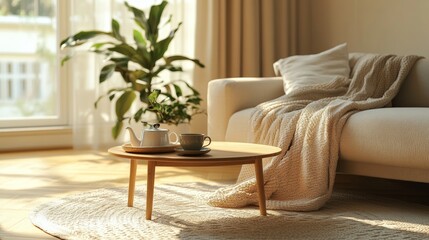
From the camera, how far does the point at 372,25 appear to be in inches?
175

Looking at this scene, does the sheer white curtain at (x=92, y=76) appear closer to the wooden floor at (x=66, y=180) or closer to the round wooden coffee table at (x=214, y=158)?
the wooden floor at (x=66, y=180)

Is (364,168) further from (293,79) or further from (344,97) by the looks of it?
(293,79)

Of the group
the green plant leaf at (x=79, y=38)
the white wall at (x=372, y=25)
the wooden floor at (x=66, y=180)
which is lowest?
the wooden floor at (x=66, y=180)

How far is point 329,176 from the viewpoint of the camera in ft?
9.11

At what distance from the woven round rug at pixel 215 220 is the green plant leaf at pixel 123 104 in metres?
1.24

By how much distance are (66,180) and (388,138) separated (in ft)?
5.44

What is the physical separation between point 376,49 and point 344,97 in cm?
133

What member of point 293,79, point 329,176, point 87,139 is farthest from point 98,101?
point 329,176

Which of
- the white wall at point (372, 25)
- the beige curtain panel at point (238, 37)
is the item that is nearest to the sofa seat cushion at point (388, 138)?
the white wall at point (372, 25)

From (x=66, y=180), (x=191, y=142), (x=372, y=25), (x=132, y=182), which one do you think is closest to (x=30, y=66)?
(x=66, y=180)

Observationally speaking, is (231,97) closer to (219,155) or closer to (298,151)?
(298,151)

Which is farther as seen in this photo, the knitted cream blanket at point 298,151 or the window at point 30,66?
the window at point 30,66

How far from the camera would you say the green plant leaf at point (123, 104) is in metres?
4.21

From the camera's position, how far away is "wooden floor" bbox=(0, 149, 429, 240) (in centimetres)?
265
